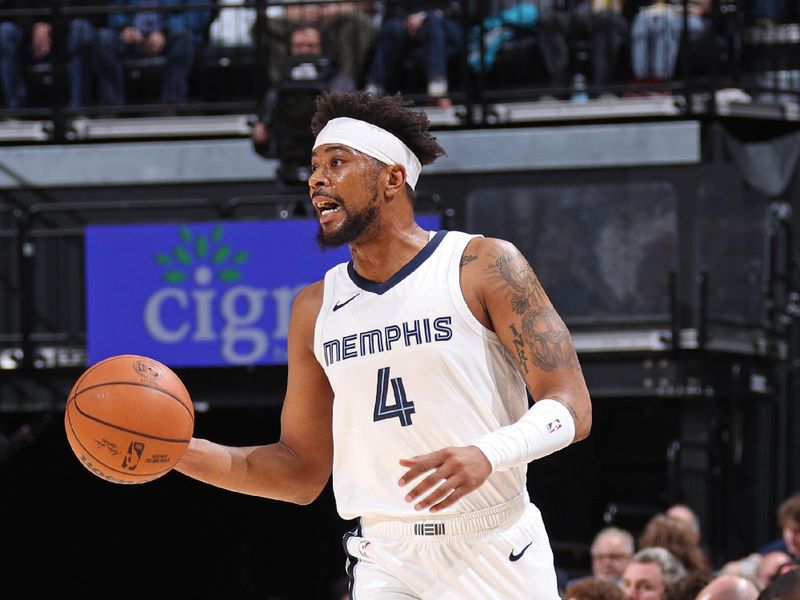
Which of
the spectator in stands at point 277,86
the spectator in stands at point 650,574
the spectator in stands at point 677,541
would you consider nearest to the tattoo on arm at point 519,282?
the spectator in stands at point 650,574

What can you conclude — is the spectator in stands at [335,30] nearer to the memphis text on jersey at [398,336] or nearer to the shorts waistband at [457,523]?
the memphis text on jersey at [398,336]

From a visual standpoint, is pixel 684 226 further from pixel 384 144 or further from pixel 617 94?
pixel 384 144

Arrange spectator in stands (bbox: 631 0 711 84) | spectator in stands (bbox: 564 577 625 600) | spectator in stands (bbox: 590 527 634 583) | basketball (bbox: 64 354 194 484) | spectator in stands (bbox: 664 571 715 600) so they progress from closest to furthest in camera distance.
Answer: basketball (bbox: 64 354 194 484), spectator in stands (bbox: 564 577 625 600), spectator in stands (bbox: 664 571 715 600), spectator in stands (bbox: 590 527 634 583), spectator in stands (bbox: 631 0 711 84)

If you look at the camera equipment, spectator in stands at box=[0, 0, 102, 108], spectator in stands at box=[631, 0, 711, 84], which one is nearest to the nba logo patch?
the camera equipment

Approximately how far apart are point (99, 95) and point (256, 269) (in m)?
2.60

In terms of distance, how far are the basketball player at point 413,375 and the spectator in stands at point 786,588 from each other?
0.86 metres

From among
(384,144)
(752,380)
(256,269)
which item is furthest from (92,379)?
(752,380)

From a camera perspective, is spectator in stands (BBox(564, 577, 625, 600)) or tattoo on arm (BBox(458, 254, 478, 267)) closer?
tattoo on arm (BBox(458, 254, 478, 267))

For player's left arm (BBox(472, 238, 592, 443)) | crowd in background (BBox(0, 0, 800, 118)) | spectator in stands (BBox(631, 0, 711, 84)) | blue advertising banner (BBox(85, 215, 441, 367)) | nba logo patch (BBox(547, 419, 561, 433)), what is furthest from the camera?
crowd in background (BBox(0, 0, 800, 118))

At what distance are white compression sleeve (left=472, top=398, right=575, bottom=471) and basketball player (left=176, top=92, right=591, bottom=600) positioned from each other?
1 cm

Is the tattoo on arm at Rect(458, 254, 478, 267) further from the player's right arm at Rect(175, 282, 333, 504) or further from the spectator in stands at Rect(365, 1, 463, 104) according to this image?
the spectator in stands at Rect(365, 1, 463, 104)

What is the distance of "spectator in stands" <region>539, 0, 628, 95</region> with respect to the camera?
12227mm

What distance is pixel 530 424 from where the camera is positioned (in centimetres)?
428

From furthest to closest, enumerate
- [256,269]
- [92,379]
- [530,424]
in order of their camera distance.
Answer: [256,269] < [92,379] < [530,424]
